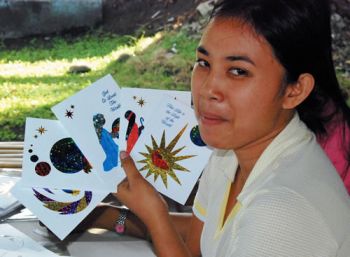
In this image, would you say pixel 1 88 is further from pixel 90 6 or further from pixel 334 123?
pixel 334 123

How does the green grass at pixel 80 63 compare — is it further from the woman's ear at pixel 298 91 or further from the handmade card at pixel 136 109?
the woman's ear at pixel 298 91

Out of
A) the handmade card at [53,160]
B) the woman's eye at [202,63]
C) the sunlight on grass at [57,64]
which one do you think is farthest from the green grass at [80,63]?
the woman's eye at [202,63]

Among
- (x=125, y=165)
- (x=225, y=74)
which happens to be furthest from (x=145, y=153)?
(x=225, y=74)

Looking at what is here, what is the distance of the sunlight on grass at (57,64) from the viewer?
12.0ft

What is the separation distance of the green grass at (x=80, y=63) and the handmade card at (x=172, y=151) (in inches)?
82.1

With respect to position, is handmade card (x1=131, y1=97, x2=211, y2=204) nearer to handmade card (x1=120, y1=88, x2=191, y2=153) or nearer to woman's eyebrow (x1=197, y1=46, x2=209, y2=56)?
handmade card (x1=120, y1=88, x2=191, y2=153)

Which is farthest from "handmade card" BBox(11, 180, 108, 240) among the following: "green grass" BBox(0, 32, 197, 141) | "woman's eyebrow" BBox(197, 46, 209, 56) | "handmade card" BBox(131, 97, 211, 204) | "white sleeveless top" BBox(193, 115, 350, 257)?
"green grass" BBox(0, 32, 197, 141)

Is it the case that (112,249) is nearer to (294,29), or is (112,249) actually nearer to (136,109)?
(136,109)

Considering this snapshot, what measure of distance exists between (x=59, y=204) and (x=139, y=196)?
15cm

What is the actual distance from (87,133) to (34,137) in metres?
0.10

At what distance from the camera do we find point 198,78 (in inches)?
36.9

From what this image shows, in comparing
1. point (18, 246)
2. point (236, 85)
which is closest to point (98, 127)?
point (18, 246)

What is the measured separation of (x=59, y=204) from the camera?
1.14 meters

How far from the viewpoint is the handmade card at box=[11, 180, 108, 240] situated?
44.1 inches
